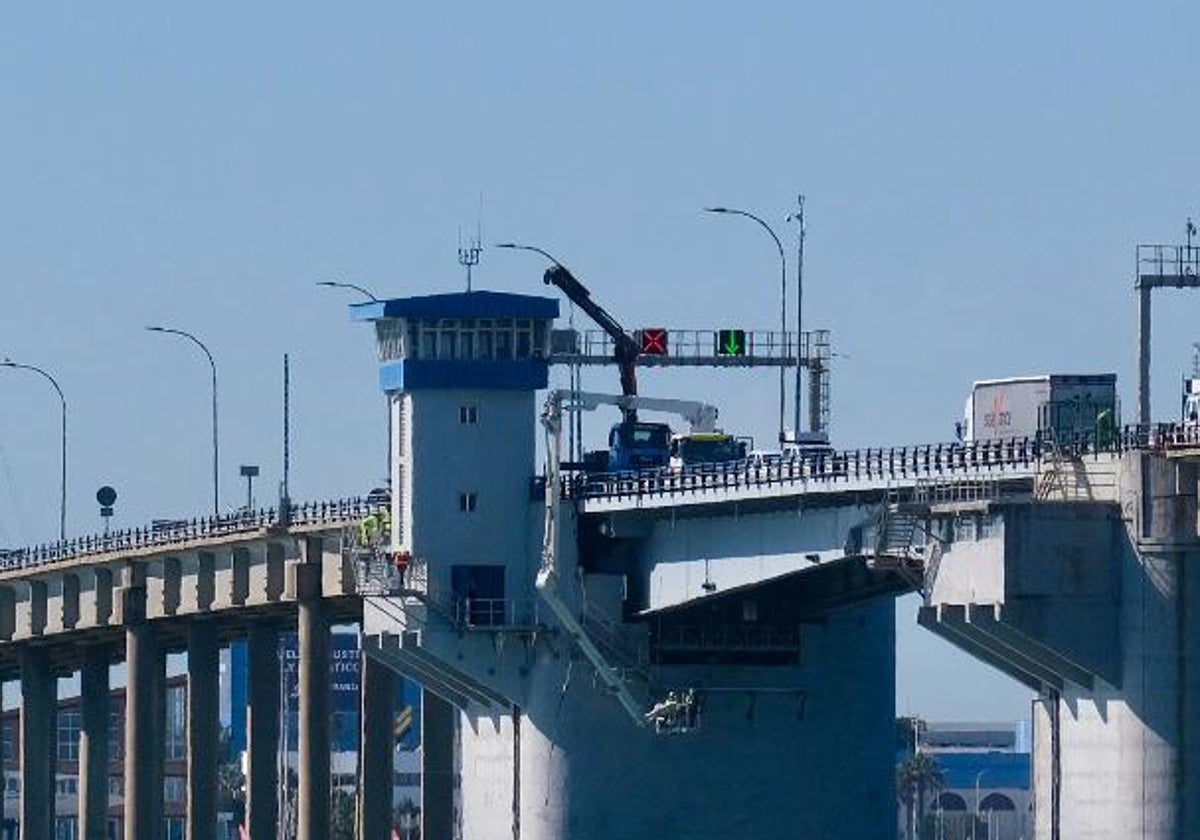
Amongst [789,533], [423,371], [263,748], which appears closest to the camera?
[789,533]

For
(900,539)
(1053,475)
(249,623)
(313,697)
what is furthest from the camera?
(249,623)

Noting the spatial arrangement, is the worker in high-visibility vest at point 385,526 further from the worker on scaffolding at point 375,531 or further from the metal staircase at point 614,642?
the metal staircase at point 614,642

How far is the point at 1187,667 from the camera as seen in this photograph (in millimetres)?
118438

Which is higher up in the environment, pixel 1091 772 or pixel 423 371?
pixel 423 371

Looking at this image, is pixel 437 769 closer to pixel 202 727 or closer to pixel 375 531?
pixel 202 727

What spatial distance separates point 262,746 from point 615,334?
99.6 ft

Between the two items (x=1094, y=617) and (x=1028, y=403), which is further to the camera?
(x=1028, y=403)

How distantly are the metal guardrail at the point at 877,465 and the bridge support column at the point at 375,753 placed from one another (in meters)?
23.2

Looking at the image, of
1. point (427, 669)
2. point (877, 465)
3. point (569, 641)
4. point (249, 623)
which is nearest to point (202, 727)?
point (249, 623)

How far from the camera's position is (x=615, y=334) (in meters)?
165

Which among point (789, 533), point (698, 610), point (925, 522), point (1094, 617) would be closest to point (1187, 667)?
point (1094, 617)

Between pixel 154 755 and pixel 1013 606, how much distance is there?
8500 cm

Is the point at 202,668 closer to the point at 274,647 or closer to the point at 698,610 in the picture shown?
the point at 274,647

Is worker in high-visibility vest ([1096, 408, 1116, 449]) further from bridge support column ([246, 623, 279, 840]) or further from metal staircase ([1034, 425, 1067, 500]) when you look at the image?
bridge support column ([246, 623, 279, 840])
